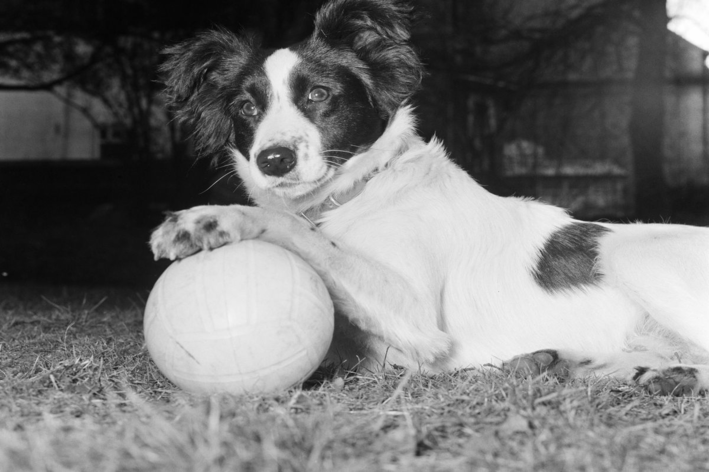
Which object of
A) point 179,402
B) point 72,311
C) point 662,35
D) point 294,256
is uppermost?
point 662,35

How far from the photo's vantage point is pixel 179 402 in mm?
2412

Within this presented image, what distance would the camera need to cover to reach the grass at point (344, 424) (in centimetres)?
178

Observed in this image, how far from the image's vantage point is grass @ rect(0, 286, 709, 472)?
70.0 inches

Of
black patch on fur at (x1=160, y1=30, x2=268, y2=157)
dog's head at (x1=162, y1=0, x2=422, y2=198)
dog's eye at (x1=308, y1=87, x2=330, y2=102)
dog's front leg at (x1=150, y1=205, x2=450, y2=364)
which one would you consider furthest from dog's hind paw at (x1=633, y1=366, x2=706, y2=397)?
black patch on fur at (x1=160, y1=30, x2=268, y2=157)

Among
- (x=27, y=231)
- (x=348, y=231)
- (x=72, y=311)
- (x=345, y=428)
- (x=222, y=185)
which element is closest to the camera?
(x=345, y=428)

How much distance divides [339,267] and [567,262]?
4.00 feet

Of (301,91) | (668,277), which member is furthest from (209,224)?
(668,277)

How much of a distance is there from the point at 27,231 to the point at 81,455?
24.6ft

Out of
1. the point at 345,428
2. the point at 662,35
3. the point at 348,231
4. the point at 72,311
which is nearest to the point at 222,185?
the point at 72,311

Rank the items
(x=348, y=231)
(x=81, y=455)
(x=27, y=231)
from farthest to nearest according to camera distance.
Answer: (x=27, y=231)
(x=348, y=231)
(x=81, y=455)

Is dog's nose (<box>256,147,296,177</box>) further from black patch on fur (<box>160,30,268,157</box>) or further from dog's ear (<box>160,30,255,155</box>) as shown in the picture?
dog's ear (<box>160,30,255,155</box>)

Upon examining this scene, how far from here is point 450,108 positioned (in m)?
8.02

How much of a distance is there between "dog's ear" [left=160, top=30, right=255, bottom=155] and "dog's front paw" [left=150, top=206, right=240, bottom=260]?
1.45 metres

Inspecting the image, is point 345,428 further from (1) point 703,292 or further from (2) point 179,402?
(1) point 703,292
